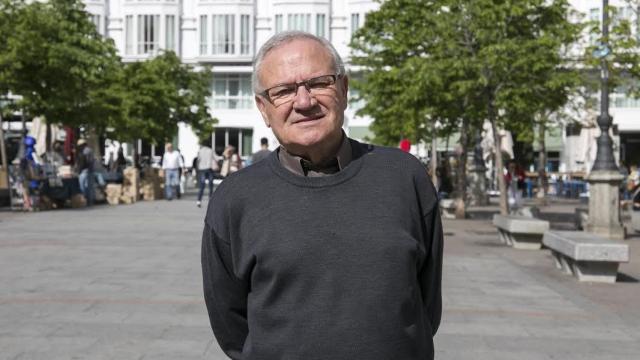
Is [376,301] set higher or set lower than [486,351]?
higher

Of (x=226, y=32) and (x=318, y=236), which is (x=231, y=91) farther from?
(x=318, y=236)

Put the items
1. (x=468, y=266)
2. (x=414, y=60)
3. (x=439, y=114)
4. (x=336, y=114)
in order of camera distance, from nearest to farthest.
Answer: (x=336, y=114)
(x=468, y=266)
(x=414, y=60)
(x=439, y=114)

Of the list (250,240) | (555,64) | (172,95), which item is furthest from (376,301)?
(172,95)

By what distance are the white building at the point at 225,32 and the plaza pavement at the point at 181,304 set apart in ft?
150

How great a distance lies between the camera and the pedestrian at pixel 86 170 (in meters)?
28.2

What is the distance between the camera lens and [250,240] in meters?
2.79

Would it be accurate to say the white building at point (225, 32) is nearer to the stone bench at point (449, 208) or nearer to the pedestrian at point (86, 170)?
the pedestrian at point (86, 170)

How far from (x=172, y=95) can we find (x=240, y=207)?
45.2 metres

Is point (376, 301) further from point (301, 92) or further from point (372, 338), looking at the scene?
point (301, 92)

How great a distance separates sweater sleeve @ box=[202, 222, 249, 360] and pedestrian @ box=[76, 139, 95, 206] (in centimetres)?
2557

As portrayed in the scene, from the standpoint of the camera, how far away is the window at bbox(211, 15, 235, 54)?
6244cm

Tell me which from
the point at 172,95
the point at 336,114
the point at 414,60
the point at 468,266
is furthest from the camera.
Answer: the point at 172,95

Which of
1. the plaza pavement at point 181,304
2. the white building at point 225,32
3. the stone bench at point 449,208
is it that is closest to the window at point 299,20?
the white building at point 225,32

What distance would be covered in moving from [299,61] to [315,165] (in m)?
0.28
